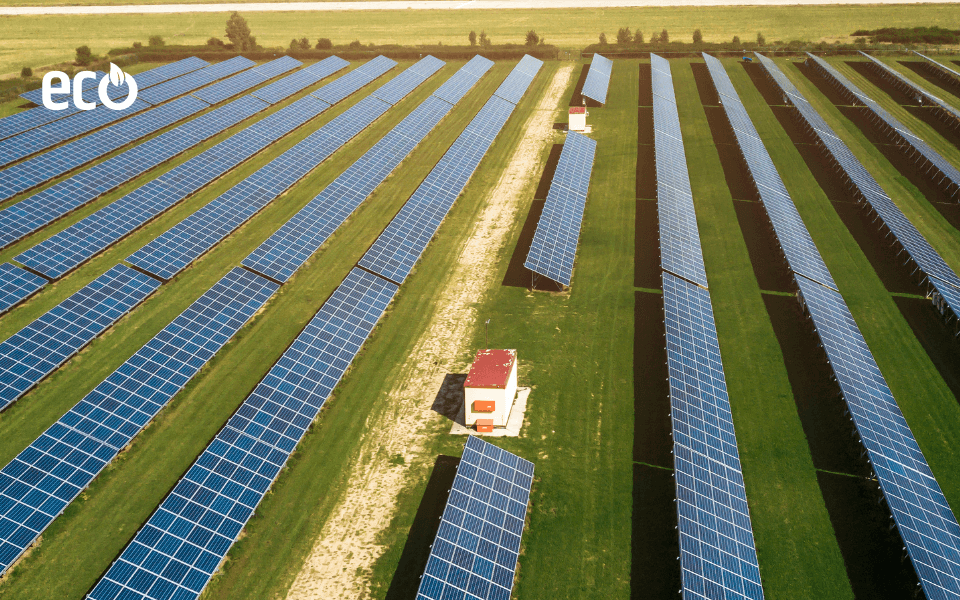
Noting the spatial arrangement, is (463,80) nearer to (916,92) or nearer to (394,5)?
(916,92)

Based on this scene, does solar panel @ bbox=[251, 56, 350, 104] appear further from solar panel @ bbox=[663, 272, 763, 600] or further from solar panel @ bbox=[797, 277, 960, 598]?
solar panel @ bbox=[797, 277, 960, 598]

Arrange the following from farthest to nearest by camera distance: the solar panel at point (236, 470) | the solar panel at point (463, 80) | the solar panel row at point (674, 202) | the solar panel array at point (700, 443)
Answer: the solar panel at point (463, 80) < the solar panel row at point (674, 202) < the solar panel array at point (700, 443) < the solar panel at point (236, 470)

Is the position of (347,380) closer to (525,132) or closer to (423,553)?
(423,553)

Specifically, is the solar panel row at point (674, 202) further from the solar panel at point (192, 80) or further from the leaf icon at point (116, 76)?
the leaf icon at point (116, 76)

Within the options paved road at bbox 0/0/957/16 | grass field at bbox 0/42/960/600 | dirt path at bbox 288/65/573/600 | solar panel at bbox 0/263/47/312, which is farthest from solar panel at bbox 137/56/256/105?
paved road at bbox 0/0/957/16

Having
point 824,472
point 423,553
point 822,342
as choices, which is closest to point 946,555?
point 824,472

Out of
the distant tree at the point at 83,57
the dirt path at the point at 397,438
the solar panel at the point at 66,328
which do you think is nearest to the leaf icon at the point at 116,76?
the distant tree at the point at 83,57
